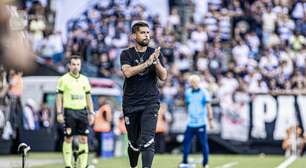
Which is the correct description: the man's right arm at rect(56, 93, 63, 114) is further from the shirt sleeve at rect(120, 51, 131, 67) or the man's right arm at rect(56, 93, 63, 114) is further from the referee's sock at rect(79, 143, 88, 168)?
the shirt sleeve at rect(120, 51, 131, 67)

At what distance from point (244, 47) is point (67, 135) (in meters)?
16.1

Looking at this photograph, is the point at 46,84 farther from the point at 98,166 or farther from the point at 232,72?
the point at 98,166

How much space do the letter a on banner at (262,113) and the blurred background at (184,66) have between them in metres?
0.03

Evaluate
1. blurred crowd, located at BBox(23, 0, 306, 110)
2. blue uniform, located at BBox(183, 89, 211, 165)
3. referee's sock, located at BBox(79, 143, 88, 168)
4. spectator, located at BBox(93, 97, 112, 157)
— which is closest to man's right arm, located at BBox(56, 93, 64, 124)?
referee's sock, located at BBox(79, 143, 88, 168)

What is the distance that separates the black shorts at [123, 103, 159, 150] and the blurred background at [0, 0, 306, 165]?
1173 centimetres

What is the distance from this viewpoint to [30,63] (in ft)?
15.3

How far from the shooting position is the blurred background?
960 inches

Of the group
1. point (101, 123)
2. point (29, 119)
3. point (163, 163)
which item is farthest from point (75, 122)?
point (29, 119)

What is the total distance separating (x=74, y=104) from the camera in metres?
13.4

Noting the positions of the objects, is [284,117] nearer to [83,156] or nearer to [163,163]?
[163,163]

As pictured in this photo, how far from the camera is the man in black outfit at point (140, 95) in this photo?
9273 mm

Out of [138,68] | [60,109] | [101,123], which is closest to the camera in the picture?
[138,68]

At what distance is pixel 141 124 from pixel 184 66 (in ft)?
62.1

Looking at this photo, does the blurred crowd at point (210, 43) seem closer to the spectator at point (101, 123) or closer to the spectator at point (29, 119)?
the spectator at point (29, 119)
